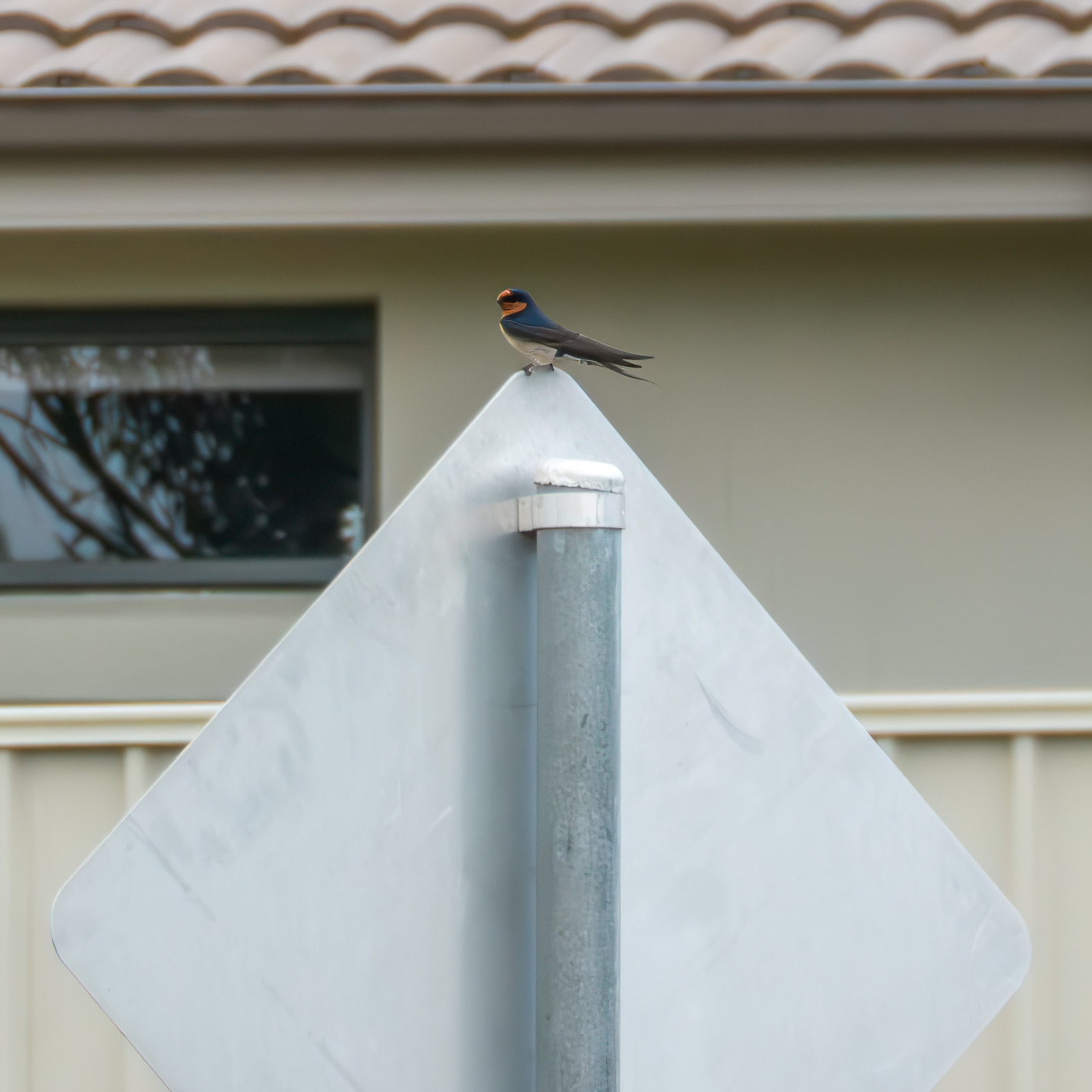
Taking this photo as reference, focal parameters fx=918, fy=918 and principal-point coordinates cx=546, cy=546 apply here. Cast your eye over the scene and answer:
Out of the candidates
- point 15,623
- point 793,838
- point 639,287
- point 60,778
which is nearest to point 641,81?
point 639,287

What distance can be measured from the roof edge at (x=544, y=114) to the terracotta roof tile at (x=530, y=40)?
0.04m

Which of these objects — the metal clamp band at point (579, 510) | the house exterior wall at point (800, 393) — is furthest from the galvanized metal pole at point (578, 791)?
the house exterior wall at point (800, 393)

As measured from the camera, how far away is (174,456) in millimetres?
3000

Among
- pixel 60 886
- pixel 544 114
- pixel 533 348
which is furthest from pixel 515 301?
pixel 60 886

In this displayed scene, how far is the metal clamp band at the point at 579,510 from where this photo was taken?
0.75 m

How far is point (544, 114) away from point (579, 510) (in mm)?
1767

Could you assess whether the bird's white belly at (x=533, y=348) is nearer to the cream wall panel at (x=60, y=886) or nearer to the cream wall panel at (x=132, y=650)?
the cream wall panel at (x=60, y=886)

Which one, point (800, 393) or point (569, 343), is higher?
point (800, 393)

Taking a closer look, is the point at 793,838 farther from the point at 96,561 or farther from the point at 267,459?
the point at 96,561

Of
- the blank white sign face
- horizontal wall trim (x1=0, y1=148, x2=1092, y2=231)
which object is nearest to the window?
horizontal wall trim (x1=0, y1=148, x2=1092, y2=231)

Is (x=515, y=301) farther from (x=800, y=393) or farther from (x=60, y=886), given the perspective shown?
(x=800, y=393)

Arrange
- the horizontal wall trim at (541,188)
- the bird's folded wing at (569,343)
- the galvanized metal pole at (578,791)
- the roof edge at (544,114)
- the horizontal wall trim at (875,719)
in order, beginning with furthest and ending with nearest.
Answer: the horizontal wall trim at (541,188)
the roof edge at (544,114)
the horizontal wall trim at (875,719)
the bird's folded wing at (569,343)
the galvanized metal pole at (578,791)

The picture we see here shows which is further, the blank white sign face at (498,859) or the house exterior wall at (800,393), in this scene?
the house exterior wall at (800,393)

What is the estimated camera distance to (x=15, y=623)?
9.29ft
